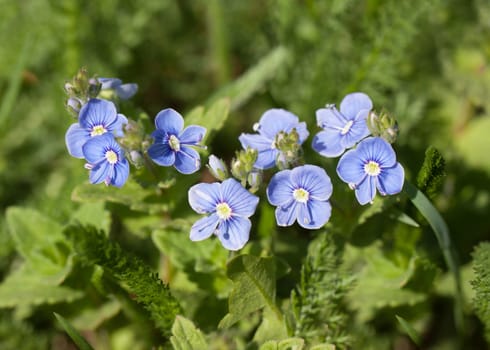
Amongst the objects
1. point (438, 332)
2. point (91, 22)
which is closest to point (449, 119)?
point (438, 332)

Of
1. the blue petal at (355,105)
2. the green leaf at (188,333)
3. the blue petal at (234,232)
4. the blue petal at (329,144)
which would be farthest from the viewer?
the blue petal at (355,105)

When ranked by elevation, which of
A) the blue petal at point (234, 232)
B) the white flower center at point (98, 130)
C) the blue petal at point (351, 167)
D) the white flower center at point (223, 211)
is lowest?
the blue petal at point (234, 232)

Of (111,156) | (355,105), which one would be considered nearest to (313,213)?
(355,105)

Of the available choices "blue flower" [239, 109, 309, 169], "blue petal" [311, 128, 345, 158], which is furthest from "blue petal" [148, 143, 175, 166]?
"blue petal" [311, 128, 345, 158]

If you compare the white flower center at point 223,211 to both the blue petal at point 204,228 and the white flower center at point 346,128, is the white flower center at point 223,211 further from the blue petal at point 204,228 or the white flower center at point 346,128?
the white flower center at point 346,128

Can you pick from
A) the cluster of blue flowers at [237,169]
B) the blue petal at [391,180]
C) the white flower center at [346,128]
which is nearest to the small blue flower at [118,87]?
the cluster of blue flowers at [237,169]

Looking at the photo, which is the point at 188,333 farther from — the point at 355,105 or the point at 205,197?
the point at 355,105
